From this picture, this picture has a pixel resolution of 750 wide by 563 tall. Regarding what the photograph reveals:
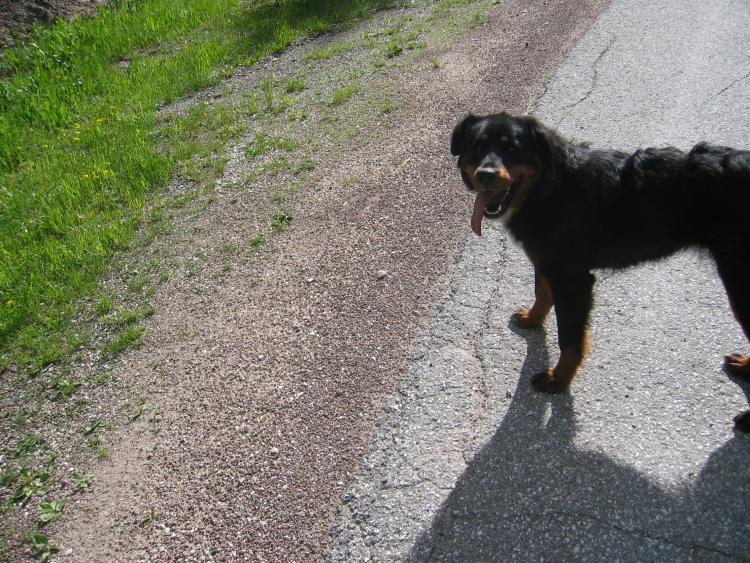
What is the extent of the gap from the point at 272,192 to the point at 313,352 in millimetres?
2326

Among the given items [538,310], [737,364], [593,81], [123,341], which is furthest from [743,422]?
[593,81]

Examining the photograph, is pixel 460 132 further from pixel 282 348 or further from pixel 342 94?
pixel 342 94

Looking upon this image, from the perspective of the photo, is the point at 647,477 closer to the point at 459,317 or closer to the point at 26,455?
the point at 459,317

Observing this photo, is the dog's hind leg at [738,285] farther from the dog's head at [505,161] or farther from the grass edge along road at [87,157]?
the grass edge along road at [87,157]

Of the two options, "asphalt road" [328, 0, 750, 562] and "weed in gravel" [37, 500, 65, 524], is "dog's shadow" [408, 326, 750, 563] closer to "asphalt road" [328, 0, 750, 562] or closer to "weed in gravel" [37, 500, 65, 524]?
"asphalt road" [328, 0, 750, 562]

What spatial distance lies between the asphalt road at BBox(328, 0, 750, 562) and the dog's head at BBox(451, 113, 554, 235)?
3.01 feet

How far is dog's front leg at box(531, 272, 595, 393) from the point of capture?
322 centimetres

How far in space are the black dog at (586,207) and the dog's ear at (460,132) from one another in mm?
171

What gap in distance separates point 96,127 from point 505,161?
5534 millimetres

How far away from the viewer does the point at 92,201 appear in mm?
5668

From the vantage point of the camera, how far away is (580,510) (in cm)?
271

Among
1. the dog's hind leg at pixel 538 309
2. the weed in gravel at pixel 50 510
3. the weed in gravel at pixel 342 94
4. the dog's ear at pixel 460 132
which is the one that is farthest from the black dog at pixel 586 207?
the weed in gravel at pixel 342 94

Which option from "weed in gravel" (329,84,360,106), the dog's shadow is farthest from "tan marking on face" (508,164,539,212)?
"weed in gravel" (329,84,360,106)

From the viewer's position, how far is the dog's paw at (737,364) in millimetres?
3244
